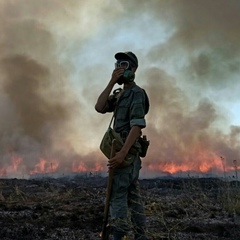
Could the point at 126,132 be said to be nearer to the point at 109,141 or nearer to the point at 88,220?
the point at 109,141

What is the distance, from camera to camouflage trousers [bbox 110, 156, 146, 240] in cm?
426

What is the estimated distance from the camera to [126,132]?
14.8 feet

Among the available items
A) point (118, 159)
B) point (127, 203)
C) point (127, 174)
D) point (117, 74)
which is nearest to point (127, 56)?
point (117, 74)

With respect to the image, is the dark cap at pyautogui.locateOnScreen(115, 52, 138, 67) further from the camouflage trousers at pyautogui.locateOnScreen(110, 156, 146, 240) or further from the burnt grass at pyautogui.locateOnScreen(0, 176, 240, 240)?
the burnt grass at pyautogui.locateOnScreen(0, 176, 240, 240)

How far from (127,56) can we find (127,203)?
59.0 inches

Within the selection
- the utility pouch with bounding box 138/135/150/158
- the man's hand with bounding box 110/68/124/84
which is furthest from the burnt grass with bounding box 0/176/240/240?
the man's hand with bounding box 110/68/124/84

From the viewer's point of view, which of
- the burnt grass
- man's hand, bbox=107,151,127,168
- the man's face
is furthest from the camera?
the burnt grass

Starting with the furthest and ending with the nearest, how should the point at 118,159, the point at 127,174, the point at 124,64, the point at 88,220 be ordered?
the point at 88,220 < the point at 124,64 < the point at 127,174 < the point at 118,159

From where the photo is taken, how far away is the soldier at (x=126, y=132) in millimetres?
4266

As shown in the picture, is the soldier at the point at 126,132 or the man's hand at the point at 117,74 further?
the man's hand at the point at 117,74

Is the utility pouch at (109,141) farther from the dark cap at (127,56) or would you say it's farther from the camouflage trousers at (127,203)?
the dark cap at (127,56)

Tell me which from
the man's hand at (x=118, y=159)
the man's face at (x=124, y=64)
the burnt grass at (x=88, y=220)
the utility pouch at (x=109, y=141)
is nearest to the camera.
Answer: the man's hand at (x=118, y=159)

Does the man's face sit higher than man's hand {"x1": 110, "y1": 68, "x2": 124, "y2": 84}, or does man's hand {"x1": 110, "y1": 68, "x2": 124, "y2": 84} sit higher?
the man's face

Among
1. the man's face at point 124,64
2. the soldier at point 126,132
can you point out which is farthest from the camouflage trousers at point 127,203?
the man's face at point 124,64
